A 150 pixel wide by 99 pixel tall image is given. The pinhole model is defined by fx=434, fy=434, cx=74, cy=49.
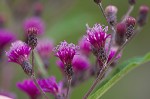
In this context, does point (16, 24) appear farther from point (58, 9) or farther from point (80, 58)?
point (80, 58)

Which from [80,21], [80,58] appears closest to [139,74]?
[80,21]

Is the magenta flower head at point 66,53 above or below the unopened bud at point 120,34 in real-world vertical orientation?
below

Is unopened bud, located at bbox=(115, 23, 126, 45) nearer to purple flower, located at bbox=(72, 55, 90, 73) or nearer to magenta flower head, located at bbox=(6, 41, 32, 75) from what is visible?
purple flower, located at bbox=(72, 55, 90, 73)

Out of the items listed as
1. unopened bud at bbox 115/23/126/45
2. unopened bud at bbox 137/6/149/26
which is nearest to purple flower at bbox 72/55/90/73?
unopened bud at bbox 115/23/126/45

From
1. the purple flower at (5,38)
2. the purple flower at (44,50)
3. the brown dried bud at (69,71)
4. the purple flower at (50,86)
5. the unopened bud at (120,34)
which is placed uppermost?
the purple flower at (5,38)

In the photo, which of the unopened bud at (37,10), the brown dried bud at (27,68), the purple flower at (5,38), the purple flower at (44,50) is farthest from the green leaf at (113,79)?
the unopened bud at (37,10)

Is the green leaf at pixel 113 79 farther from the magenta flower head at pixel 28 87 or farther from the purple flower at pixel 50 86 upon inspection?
the magenta flower head at pixel 28 87
